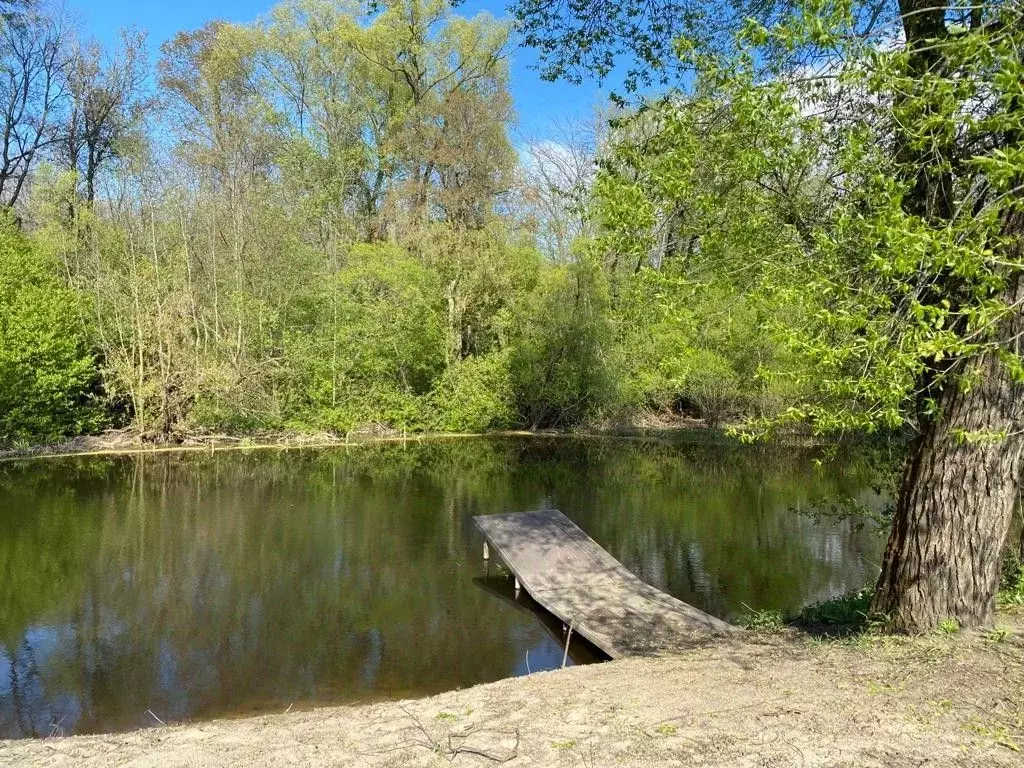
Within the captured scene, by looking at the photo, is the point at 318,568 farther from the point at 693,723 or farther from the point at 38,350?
the point at 38,350

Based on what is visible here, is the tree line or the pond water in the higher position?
the tree line

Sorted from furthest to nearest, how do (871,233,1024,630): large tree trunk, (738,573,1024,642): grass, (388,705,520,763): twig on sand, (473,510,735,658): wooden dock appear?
1. (473,510,735,658): wooden dock
2. (738,573,1024,642): grass
3. (871,233,1024,630): large tree trunk
4. (388,705,520,763): twig on sand

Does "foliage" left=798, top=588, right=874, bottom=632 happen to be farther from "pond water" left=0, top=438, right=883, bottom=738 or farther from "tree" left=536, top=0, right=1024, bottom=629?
"pond water" left=0, top=438, right=883, bottom=738


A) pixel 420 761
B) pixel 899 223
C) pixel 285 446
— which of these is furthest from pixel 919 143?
pixel 285 446

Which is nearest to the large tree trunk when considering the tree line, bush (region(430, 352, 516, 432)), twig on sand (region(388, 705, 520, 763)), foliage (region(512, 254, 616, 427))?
twig on sand (region(388, 705, 520, 763))

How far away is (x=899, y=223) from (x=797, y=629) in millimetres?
3598

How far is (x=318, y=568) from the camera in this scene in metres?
9.08

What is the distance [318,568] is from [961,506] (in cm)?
682

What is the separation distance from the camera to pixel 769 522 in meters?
11.3

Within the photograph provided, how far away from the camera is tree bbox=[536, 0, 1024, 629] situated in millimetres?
3271

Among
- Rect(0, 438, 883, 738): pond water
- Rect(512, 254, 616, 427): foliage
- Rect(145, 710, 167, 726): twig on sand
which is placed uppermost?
Rect(512, 254, 616, 427): foliage

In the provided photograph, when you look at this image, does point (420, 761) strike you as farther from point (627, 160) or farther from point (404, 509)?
point (404, 509)

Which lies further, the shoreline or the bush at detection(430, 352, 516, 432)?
the bush at detection(430, 352, 516, 432)

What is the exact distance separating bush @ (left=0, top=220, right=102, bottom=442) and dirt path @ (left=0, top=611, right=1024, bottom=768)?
45.0 feet
